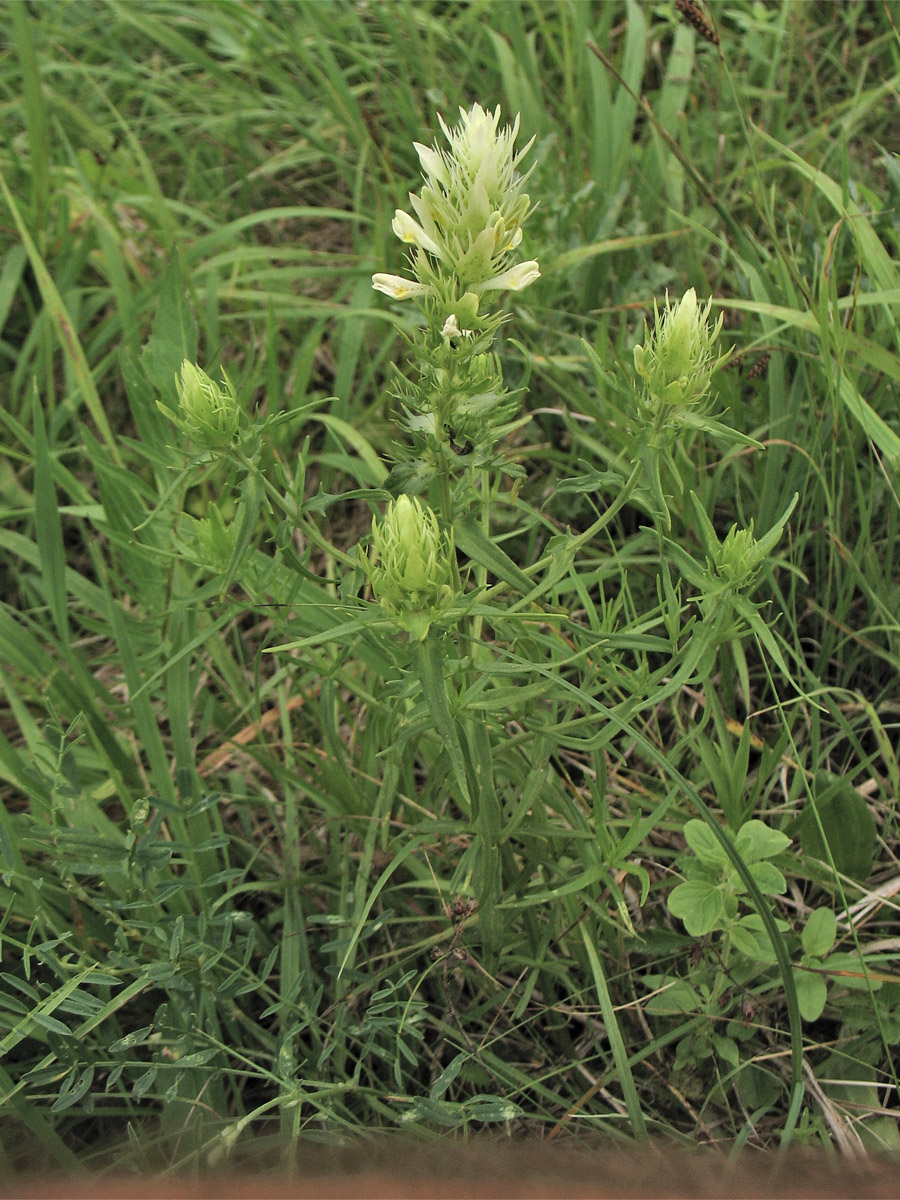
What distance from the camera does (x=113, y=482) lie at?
1.90 metres

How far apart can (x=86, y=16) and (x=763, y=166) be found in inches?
89.2

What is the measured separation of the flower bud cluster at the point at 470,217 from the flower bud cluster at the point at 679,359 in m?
0.17

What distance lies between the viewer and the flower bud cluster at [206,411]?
1.15 meters

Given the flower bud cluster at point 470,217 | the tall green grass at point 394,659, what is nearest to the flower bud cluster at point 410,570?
the tall green grass at point 394,659

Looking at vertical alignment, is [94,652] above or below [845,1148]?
above

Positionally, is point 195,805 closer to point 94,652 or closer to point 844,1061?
point 94,652

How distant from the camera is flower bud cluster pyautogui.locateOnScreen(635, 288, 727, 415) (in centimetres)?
108

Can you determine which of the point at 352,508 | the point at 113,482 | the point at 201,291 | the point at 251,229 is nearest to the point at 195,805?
the point at 113,482

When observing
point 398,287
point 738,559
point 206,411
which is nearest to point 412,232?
point 398,287

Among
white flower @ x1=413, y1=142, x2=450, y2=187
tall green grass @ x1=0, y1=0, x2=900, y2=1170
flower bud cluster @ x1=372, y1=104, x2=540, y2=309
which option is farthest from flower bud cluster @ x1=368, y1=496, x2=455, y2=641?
white flower @ x1=413, y1=142, x2=450, y2=187

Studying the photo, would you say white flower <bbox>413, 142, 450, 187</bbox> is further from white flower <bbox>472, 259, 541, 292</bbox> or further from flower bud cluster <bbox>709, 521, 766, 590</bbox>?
flower bud cluster <bbox>709, 521, 766, 590</bbox>

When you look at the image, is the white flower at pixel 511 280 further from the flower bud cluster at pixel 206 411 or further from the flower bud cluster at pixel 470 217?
the flower bud cluster at pixel 206 411

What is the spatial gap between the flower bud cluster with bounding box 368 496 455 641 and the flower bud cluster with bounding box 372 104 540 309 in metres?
0.26

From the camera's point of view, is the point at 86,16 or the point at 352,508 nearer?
the point at 352,508
